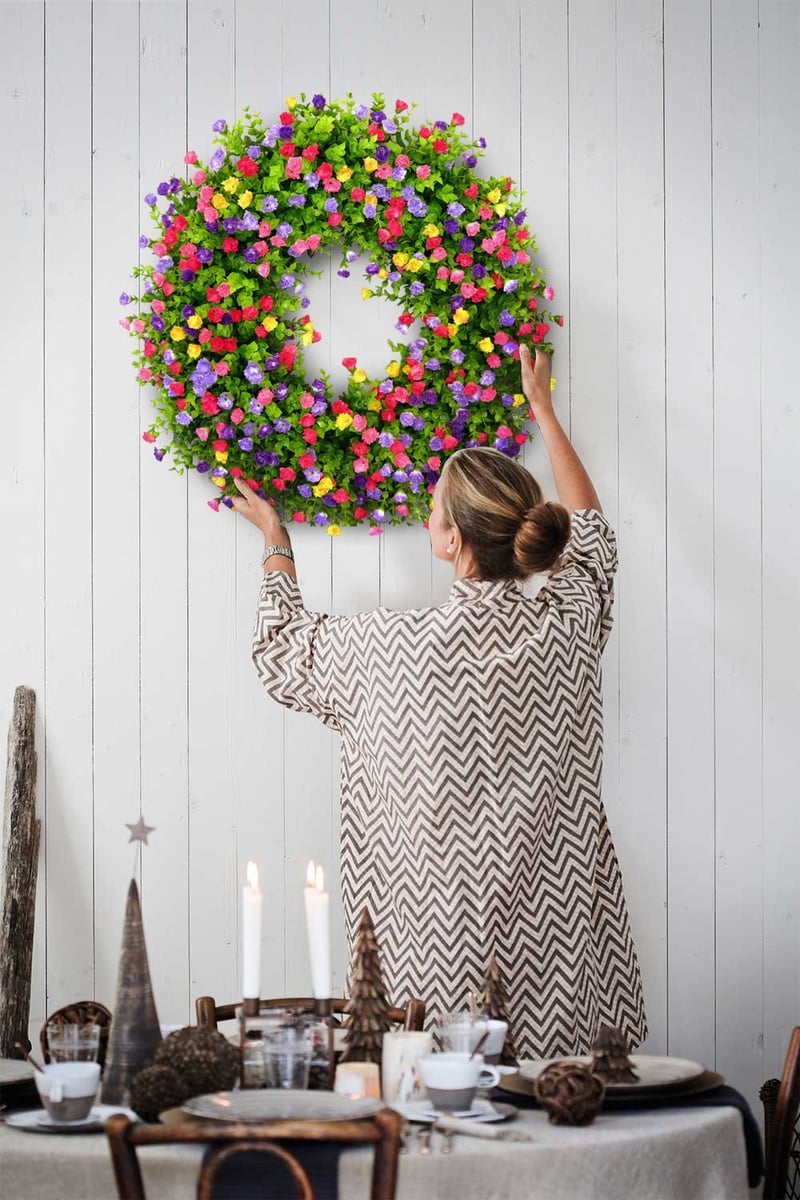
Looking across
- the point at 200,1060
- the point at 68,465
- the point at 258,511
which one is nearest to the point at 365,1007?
the point at 200,1060

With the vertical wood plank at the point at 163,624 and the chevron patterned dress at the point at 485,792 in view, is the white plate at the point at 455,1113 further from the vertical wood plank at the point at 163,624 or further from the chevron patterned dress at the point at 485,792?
the vertical wood plank at the point at 163,624

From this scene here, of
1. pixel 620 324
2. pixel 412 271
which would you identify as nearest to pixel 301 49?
pixel 412 271

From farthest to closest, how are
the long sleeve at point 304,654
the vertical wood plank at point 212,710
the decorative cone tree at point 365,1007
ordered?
1. the vertical wood plank at point 212,710
2. the long sleeve at point 304,654
3. the decorative cone tree at point 365,1007

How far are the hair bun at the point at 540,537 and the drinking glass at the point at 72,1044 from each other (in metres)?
0.99

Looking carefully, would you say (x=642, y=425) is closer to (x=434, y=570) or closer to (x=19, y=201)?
(x=434, y=570)

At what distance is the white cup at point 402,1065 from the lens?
1498mm

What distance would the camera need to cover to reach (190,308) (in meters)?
2.45

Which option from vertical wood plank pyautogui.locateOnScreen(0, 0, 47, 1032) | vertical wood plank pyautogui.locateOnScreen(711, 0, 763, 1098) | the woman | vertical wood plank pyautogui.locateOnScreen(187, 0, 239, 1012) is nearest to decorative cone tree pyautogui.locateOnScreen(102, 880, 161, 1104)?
the woman

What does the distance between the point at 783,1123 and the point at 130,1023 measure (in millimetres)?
911

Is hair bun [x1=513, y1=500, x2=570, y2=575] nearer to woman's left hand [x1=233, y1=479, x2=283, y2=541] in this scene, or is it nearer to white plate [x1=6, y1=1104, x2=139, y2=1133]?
woman's left hand [x1=233, y1=479, x2=283, y2=541]

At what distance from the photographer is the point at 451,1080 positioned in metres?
1.44

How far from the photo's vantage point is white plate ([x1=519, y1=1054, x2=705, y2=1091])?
59.2 inches

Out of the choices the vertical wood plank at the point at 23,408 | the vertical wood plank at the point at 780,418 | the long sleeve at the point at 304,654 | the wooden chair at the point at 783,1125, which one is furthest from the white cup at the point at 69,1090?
the vertical wood plank at the point at 780,418

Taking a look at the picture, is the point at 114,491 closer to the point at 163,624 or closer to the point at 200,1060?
the point at 163,624
